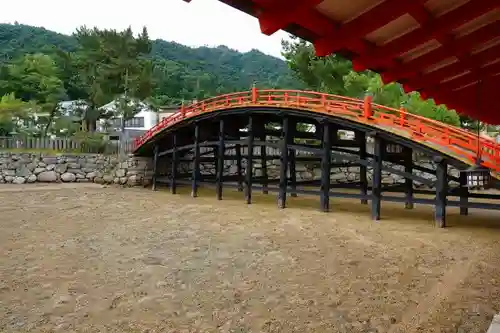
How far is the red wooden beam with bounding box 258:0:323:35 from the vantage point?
10.3 feet

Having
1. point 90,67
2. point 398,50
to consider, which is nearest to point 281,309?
point 398,50

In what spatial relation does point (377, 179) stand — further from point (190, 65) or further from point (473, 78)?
point (190, 65)

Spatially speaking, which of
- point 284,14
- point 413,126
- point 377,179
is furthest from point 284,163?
point 284,14

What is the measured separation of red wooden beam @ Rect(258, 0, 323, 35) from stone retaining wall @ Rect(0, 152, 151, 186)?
18803 millimetres

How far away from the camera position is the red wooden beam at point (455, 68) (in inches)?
178

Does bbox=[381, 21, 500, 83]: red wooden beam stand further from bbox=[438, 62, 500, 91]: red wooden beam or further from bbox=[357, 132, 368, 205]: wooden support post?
bbox=[357, 132, 368, 205]: wooden support post

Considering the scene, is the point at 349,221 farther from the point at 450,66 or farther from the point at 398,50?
the point at 398,50

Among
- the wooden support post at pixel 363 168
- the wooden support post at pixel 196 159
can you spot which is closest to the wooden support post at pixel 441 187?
the wooden support post at pixel 363 168

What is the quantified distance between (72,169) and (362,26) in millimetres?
21368

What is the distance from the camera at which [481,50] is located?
14.6 feet

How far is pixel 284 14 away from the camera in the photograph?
3.20 metres

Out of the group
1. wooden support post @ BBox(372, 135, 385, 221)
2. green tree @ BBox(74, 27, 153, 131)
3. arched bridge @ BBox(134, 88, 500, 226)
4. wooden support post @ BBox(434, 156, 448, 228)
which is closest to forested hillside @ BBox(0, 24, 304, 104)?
green tree @ BBox(74, 27, 153, 131)

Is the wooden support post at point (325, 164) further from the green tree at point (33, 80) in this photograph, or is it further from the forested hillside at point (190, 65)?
the green tree at point (33, 80)

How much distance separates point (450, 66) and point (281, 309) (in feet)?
11.8
